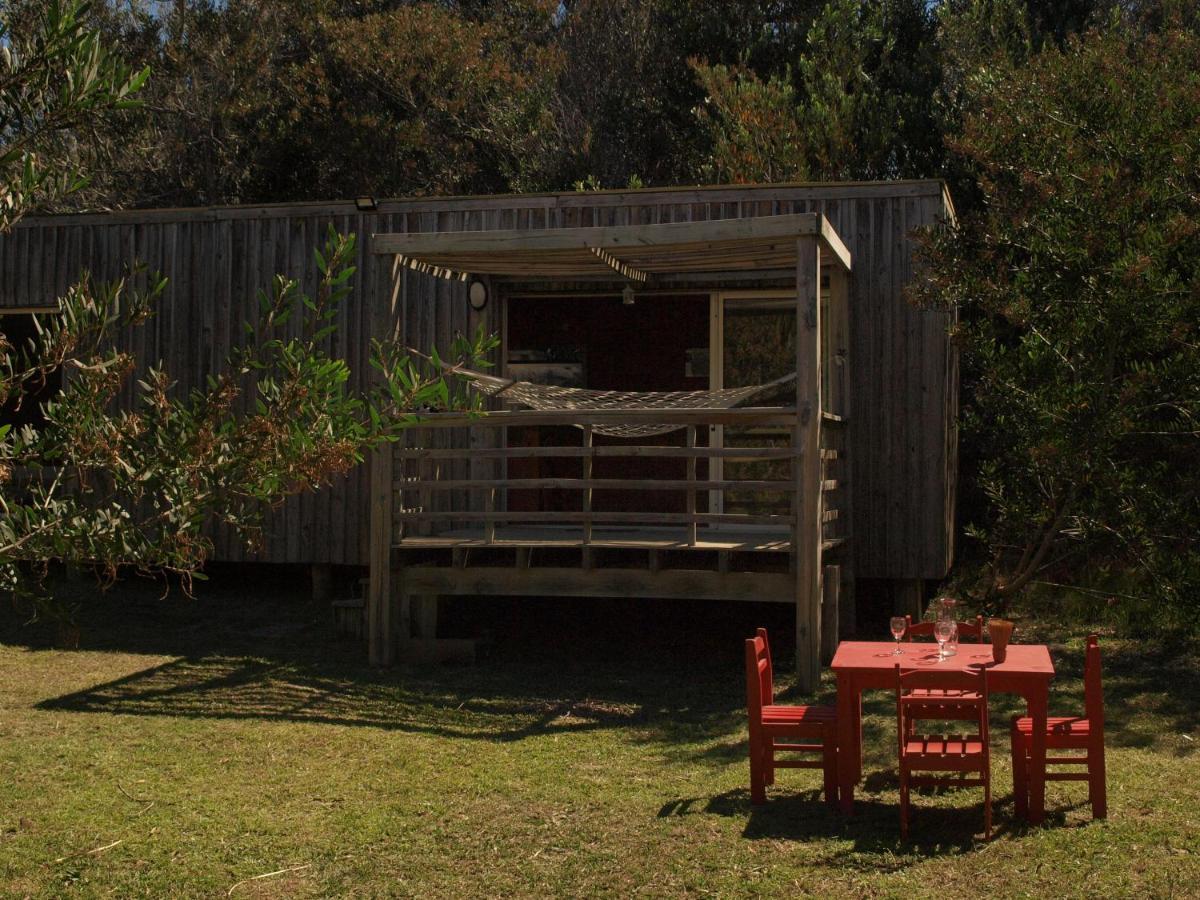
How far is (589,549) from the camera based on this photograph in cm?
775

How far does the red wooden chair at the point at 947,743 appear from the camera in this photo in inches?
179

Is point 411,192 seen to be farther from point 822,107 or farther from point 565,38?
point 822,107

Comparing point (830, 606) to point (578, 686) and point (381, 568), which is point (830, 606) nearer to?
point (578, 686)

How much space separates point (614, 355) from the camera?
10.4 m

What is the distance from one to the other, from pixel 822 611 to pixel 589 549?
4.61ft

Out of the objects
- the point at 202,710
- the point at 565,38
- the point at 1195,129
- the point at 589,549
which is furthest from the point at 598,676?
the point at 565,38

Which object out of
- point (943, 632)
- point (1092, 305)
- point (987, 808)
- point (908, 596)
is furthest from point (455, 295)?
point (987, 808)

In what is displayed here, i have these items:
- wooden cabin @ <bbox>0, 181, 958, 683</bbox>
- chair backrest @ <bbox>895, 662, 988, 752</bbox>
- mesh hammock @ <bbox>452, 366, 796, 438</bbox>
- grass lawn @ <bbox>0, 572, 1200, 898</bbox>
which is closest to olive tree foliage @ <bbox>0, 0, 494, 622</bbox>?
grass lawn @ <bbox>0, 572, 1200, 898</bbox>

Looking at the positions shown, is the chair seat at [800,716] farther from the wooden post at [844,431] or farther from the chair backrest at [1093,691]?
the wooden post at [844,431]

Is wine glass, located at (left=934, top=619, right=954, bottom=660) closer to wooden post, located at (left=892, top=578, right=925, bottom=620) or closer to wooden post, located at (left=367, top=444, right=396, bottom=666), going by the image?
wooden post, located at (left=367, top=444, right=396, bottom=666)

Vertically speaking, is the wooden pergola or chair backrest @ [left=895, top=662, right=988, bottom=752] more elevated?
the wooden pergola

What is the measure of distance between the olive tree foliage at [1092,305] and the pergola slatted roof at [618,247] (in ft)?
3.51

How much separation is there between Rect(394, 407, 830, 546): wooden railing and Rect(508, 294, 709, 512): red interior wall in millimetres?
17

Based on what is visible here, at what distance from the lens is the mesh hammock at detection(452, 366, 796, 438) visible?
24.5ft
